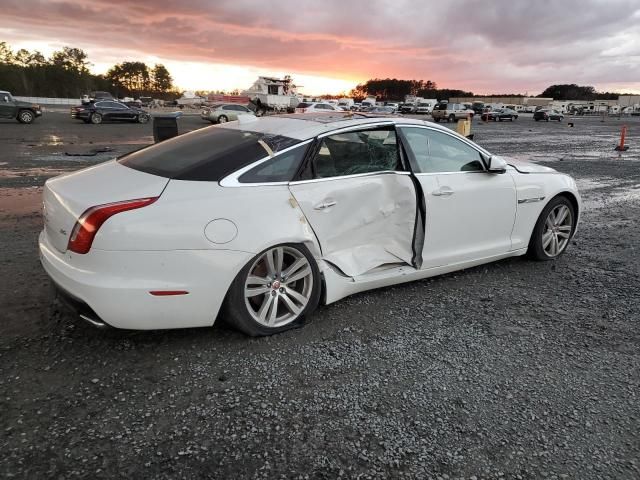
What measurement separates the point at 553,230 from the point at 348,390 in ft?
11.1

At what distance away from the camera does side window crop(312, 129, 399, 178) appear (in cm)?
370

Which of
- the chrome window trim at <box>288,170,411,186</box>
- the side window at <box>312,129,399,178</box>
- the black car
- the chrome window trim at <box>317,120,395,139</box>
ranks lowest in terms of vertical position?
the chrome window trim at <box>288,170,411,186</box>

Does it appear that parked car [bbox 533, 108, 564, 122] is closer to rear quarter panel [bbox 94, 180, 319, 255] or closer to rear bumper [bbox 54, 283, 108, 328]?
rear quarter panel [bbox 94, 180, 319, 255]

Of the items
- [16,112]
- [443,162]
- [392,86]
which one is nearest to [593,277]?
[443,162]

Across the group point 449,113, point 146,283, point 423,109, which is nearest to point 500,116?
point 423,109

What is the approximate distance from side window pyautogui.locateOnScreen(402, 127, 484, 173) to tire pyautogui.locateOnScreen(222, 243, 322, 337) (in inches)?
55.6

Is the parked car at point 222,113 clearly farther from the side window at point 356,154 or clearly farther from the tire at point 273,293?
the tire at point 273,293

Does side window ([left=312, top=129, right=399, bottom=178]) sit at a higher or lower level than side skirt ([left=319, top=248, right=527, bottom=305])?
higher

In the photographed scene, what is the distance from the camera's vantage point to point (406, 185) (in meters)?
4.00

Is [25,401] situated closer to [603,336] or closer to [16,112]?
[603,336]

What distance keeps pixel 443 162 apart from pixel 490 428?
95.7 inches

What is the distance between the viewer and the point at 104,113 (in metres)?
29.9

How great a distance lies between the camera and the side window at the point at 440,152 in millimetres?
4198

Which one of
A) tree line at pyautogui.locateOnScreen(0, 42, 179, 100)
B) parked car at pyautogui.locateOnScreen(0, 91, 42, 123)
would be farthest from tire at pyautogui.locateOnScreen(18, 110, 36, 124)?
tree line at pyautogui.locateOnScreen(0, 42, 179, 100)
